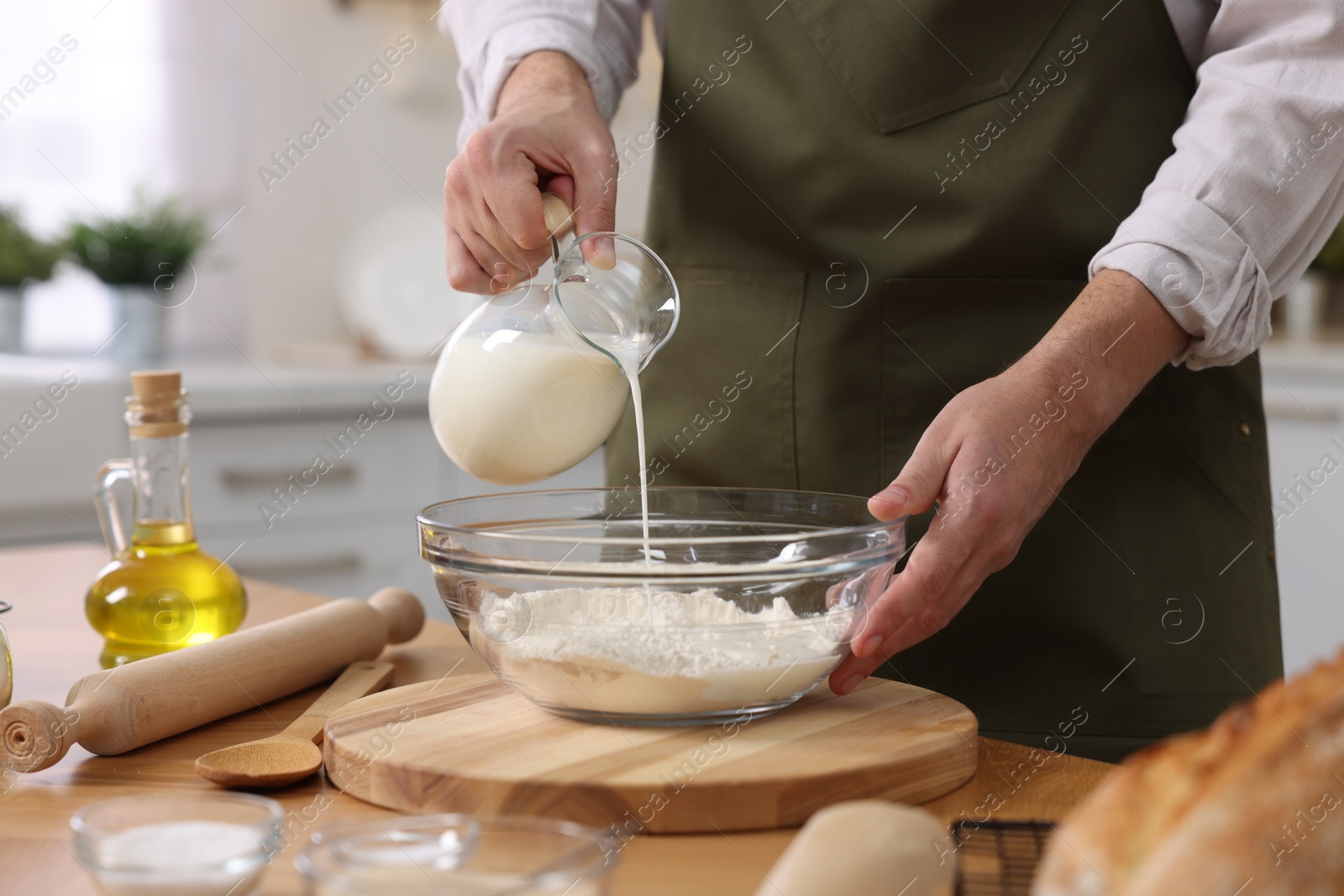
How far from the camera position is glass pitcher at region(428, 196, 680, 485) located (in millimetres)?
848

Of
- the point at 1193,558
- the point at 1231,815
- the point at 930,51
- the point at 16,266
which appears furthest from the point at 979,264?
the point at 16,266

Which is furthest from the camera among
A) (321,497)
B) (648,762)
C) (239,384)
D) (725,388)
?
(321,497)

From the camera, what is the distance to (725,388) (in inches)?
46.4

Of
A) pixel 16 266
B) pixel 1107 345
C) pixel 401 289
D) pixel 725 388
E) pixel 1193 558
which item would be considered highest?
pixel 16 266

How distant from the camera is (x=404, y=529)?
93.0 inches

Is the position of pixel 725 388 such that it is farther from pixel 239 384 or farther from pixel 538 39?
pixel 239 384

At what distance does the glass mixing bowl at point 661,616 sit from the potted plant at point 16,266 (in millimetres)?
2007

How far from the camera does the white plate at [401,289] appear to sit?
2711 millimetres

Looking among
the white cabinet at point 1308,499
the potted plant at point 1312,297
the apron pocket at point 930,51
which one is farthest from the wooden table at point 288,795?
the potted plant at point 1312,297

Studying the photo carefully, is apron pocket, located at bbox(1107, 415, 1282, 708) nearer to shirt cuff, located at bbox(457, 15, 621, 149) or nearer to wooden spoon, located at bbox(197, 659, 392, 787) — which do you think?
shirt cuff, located at bbox(457, 15, 621, 149)

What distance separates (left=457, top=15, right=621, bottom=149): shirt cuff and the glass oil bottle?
396 mm

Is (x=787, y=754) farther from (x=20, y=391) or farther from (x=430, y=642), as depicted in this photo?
(x=20, y=391)

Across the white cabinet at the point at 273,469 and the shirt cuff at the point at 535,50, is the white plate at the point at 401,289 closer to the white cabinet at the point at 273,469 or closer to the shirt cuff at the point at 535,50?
the white cabinet at the point at 273,469

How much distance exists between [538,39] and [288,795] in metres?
0.69
